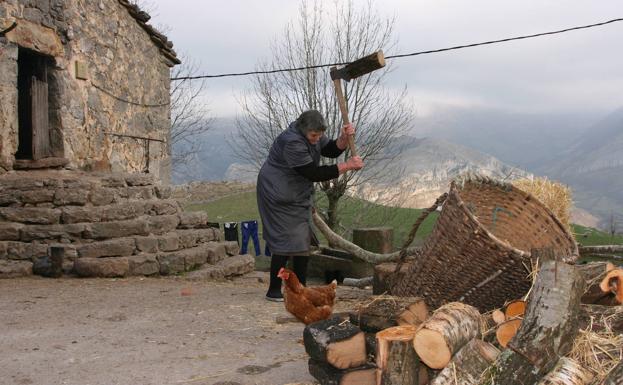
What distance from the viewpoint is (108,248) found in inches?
305

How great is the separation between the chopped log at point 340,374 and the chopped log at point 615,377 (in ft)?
3.62

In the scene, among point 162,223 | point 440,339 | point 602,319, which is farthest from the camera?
point 162,223

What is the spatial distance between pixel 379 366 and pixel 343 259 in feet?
20.2

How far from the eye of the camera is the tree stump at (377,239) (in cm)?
823

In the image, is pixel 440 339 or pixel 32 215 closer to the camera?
pixel 440 339

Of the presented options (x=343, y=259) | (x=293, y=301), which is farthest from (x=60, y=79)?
(x=293, y=301)

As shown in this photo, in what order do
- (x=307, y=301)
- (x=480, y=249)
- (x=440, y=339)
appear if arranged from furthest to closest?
1. (x=307, y=301)
2. (x=480, y=249)
3. (x=440, y=339)

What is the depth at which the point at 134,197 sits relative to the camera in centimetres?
895

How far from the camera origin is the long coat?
5570mm

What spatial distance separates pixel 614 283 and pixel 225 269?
588cm

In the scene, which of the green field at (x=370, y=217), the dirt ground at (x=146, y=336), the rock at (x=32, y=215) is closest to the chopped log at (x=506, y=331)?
the dirt ground at (x=146, y=336)

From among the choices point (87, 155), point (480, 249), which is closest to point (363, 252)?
point (480, 249)

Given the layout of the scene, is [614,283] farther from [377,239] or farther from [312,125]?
[377,239]

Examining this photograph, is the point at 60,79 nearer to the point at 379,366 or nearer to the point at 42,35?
the point at 42,35
